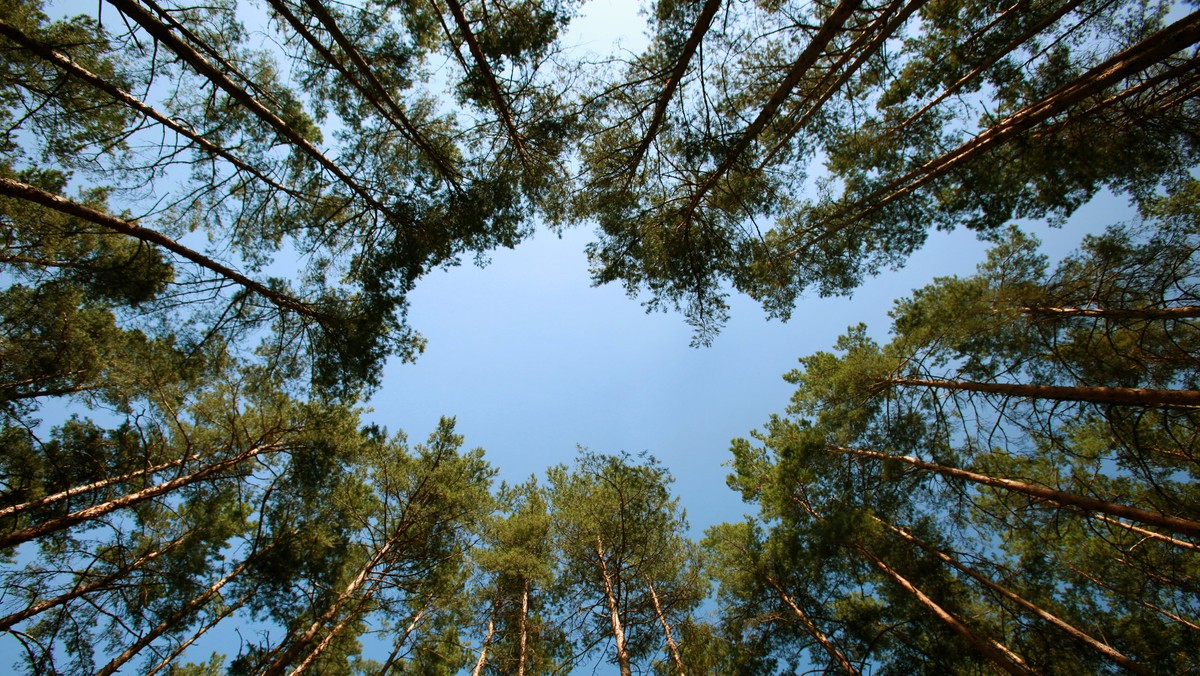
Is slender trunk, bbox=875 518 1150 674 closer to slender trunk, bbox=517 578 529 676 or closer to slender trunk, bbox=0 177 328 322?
slender trunk, bbox=517 578 529 676

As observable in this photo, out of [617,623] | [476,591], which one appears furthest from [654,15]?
[476,591]

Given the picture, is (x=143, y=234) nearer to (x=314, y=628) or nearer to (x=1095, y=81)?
(x=314, y=628)

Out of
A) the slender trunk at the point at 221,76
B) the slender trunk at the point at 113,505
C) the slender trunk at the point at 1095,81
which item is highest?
the slender trunk at the point at 221,76

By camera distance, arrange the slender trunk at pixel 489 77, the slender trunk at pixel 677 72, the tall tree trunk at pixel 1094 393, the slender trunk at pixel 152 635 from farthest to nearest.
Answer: the slender trunk at pixel 152 635 → the slender trunk at pixel 489 77 → the slender trunk at pixel 677 72 → the tall tree trunk at pixel 1094 393

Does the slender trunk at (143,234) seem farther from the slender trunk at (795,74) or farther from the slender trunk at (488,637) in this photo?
the slender trunk at (488,637)

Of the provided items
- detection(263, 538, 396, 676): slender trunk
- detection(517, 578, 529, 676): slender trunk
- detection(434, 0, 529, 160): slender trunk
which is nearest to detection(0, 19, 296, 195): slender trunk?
detection(434, 0, 529, 160): slender trunk

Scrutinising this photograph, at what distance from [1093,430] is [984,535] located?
3.04 meters

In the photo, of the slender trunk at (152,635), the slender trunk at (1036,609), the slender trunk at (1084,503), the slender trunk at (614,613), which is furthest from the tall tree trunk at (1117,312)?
the slender trunk at (152,635)

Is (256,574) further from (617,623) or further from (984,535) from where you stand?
(984,535)

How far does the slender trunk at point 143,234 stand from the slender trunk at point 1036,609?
10945 millimetres

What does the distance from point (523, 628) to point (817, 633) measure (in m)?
5.91

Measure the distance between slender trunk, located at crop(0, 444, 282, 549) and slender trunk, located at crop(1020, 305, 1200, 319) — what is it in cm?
1228

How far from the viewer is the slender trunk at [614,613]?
20.8 ft

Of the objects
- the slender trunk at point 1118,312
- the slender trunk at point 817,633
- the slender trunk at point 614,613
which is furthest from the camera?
the slender trunk at point 817,633
